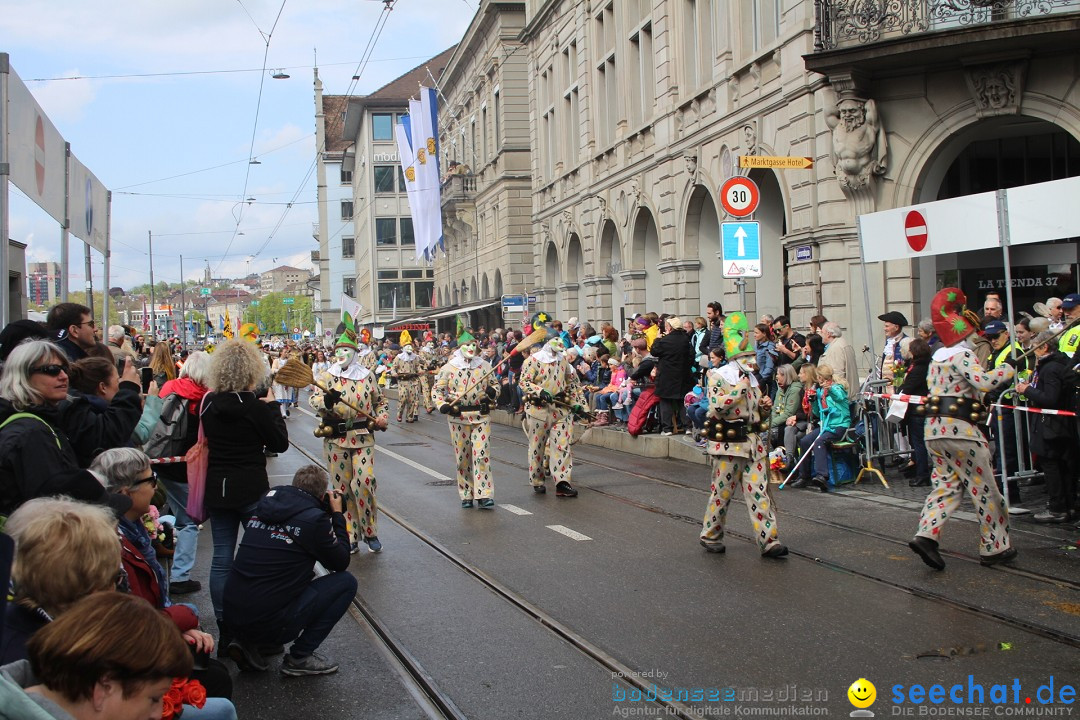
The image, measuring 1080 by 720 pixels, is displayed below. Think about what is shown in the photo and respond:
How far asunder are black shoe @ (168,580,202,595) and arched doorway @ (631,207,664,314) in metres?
22.4

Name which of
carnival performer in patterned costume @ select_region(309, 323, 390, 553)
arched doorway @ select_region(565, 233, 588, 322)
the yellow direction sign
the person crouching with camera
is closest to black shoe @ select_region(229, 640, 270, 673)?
the person crouching with camera

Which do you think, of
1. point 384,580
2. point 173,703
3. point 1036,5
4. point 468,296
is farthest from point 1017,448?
point 468,296

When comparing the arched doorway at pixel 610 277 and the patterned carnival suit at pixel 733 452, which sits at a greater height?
the arched doorway at pixel 610 277

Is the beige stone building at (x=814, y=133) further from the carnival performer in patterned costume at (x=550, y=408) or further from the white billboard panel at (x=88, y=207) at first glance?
the white billboard panel at (x=88, y=207)

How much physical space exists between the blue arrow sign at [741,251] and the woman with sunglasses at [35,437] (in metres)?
10.2

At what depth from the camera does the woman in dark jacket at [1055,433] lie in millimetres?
9641

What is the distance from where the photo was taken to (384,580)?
842 cm

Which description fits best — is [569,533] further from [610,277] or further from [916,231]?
[610,277]

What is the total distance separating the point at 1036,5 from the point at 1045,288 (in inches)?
176

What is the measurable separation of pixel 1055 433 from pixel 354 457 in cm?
621

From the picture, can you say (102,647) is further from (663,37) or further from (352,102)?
(352,102)

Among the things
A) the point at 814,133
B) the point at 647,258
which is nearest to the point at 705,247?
the point at 647,258

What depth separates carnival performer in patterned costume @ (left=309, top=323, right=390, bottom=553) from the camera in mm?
9617

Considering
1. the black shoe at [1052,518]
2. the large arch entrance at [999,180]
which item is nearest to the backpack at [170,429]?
the black shoe at [1052,518]
